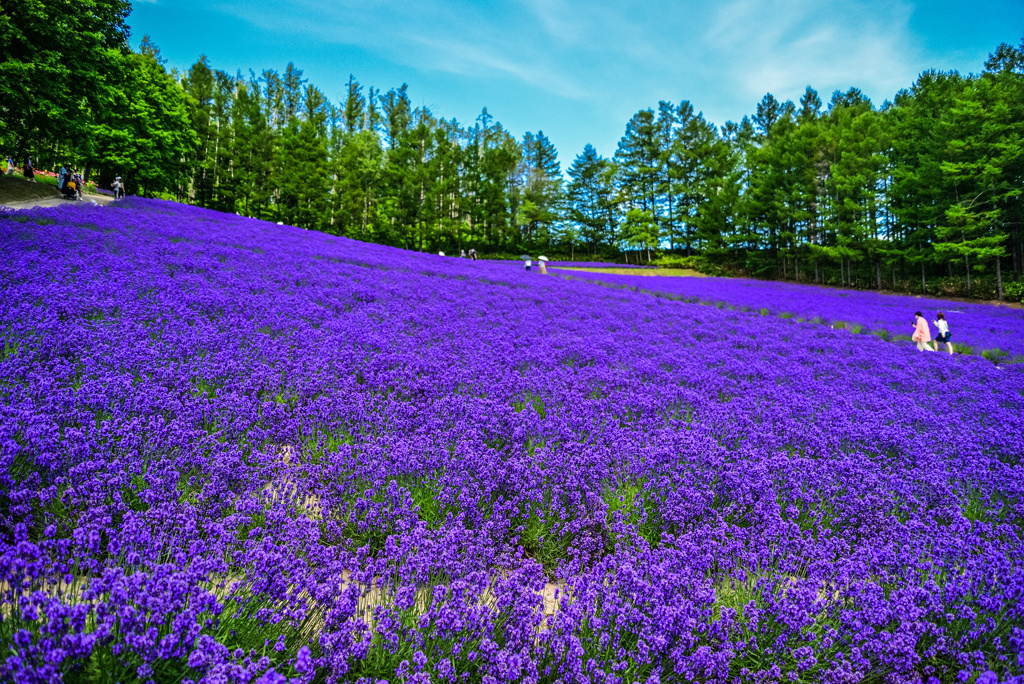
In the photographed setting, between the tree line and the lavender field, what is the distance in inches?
715

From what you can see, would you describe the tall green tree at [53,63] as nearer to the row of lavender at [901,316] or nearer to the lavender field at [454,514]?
the lavender field at [454,514]

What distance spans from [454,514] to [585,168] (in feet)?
187

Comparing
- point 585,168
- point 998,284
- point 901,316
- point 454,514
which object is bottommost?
point 454,514

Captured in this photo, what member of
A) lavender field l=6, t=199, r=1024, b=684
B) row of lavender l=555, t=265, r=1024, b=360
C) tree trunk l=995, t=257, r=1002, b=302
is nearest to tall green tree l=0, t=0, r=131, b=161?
lavender field l=6, t=199, r=1024, b=684

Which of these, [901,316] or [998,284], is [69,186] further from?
[998,284]

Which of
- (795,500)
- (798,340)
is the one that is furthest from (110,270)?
(798,340)

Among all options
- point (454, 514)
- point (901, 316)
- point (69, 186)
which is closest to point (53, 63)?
point (69, 186)

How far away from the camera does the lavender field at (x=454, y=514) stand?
1.76 m

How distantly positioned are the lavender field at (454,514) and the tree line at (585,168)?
18160 millimetres

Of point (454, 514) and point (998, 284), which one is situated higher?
point (998, 284)

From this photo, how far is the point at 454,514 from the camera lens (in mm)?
2861

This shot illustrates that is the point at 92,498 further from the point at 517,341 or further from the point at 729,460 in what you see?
the point at 517,341

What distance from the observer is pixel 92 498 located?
86.3 inches

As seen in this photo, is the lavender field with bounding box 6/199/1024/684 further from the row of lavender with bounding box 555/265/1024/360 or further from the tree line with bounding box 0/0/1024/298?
the tree line with bounding box 0/0/1024/298
